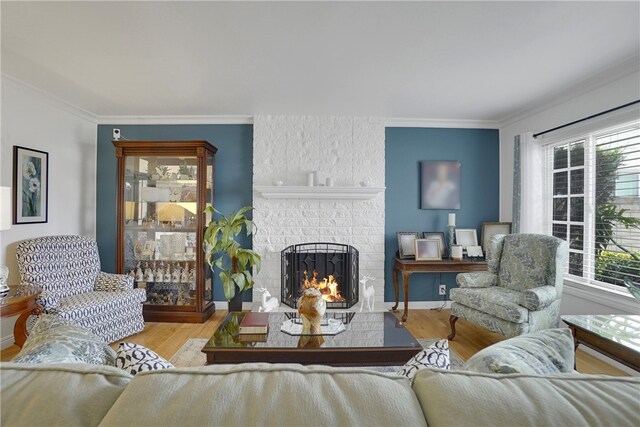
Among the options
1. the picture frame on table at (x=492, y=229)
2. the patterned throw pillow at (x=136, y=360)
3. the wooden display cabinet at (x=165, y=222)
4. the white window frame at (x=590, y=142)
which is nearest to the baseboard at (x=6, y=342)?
the wooden display cabinet at (x=165, y=222)

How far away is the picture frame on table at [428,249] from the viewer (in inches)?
157

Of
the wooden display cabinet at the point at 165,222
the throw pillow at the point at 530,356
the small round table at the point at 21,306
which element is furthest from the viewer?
the wooden display cabinet at the point at 165,222

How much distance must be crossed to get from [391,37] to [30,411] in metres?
2.53

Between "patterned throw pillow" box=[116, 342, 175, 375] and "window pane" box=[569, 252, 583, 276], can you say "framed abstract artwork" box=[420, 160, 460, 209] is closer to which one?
"window pane" box=[569, 252, 583, 276]

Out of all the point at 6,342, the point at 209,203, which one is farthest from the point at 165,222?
the point at 6,342

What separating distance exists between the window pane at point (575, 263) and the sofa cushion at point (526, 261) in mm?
634

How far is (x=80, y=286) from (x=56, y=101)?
2.05 metres

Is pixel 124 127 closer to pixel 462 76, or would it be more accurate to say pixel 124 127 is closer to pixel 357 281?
pixel 357 281

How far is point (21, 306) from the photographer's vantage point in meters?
2.46

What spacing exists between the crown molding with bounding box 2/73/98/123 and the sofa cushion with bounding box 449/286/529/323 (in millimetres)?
4709

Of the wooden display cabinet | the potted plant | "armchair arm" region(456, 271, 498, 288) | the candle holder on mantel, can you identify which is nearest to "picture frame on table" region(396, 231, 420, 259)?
the candle holder on mantel

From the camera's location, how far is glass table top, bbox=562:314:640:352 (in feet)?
5.58

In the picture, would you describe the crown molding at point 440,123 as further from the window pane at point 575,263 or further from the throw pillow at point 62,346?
the throw pillow at point 62,346

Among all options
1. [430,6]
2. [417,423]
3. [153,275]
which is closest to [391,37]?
[430,6]
